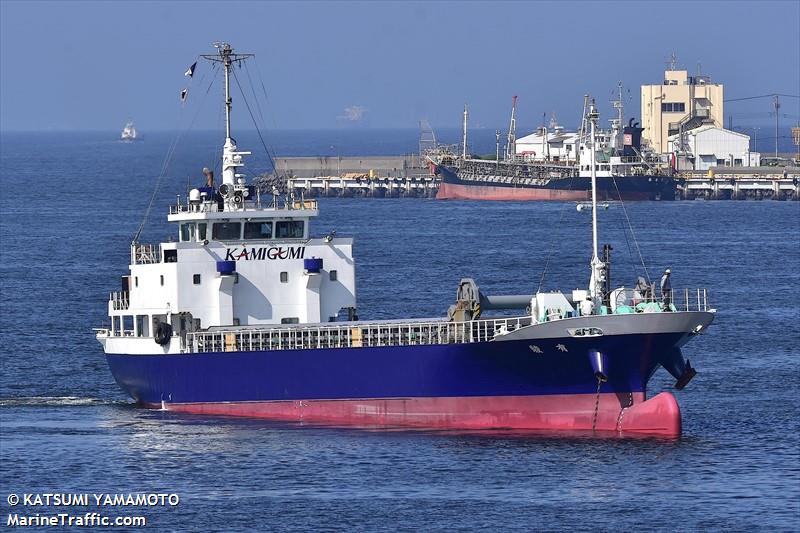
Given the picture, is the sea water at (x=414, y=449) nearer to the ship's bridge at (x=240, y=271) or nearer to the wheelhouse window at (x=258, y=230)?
the ship's bridge at (x=240, y=271)

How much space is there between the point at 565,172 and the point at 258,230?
9748 cm

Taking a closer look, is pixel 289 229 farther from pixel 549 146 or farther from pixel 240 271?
pixel 549 146

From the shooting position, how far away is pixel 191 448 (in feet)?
137

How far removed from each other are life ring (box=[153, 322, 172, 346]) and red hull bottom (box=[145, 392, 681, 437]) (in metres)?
3.86

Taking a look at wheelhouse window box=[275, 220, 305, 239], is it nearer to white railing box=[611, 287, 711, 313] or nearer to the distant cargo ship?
white railing box=[611, 287, 711, 313]

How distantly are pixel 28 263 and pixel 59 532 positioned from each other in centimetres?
5097

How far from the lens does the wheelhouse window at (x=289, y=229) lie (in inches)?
1866

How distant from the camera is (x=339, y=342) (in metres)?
44.6

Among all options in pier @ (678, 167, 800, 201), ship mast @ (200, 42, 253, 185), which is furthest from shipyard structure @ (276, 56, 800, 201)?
ship mast @ (200, 42, 253, 185)

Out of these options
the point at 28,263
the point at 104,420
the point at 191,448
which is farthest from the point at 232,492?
the point at 28,263

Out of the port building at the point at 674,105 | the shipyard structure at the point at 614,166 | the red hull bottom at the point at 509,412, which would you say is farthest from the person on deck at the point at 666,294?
the port building at the point at 674,105

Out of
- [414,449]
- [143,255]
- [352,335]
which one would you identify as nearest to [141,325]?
[143,255]

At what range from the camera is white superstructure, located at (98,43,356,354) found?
4662cm

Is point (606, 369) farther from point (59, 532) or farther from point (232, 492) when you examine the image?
point (59, 532)
